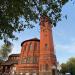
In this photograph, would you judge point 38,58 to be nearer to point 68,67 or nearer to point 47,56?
point 47,56

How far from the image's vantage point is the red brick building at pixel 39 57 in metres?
77.5

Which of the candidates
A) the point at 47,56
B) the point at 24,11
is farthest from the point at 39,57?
the point at 24,11

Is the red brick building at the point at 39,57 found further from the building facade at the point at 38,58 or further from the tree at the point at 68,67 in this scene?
the tree at the point at 68,67

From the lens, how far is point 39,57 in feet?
266

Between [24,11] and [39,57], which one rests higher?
[39,57]

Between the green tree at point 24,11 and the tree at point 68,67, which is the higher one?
the tree at point 68,67

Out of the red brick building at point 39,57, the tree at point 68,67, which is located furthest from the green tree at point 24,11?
the tree at point 68,67

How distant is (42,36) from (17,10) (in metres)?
65.4

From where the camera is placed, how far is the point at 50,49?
79000mm

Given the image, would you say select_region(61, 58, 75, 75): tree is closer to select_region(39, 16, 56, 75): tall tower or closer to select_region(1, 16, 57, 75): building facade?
select_region(1, 16, 57, 75): building facade

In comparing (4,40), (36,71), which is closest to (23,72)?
(36,71)

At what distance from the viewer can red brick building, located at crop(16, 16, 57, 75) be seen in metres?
77.5

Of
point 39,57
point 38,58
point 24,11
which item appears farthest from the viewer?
point 38,58

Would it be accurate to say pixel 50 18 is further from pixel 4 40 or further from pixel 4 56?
pixel 4 56
